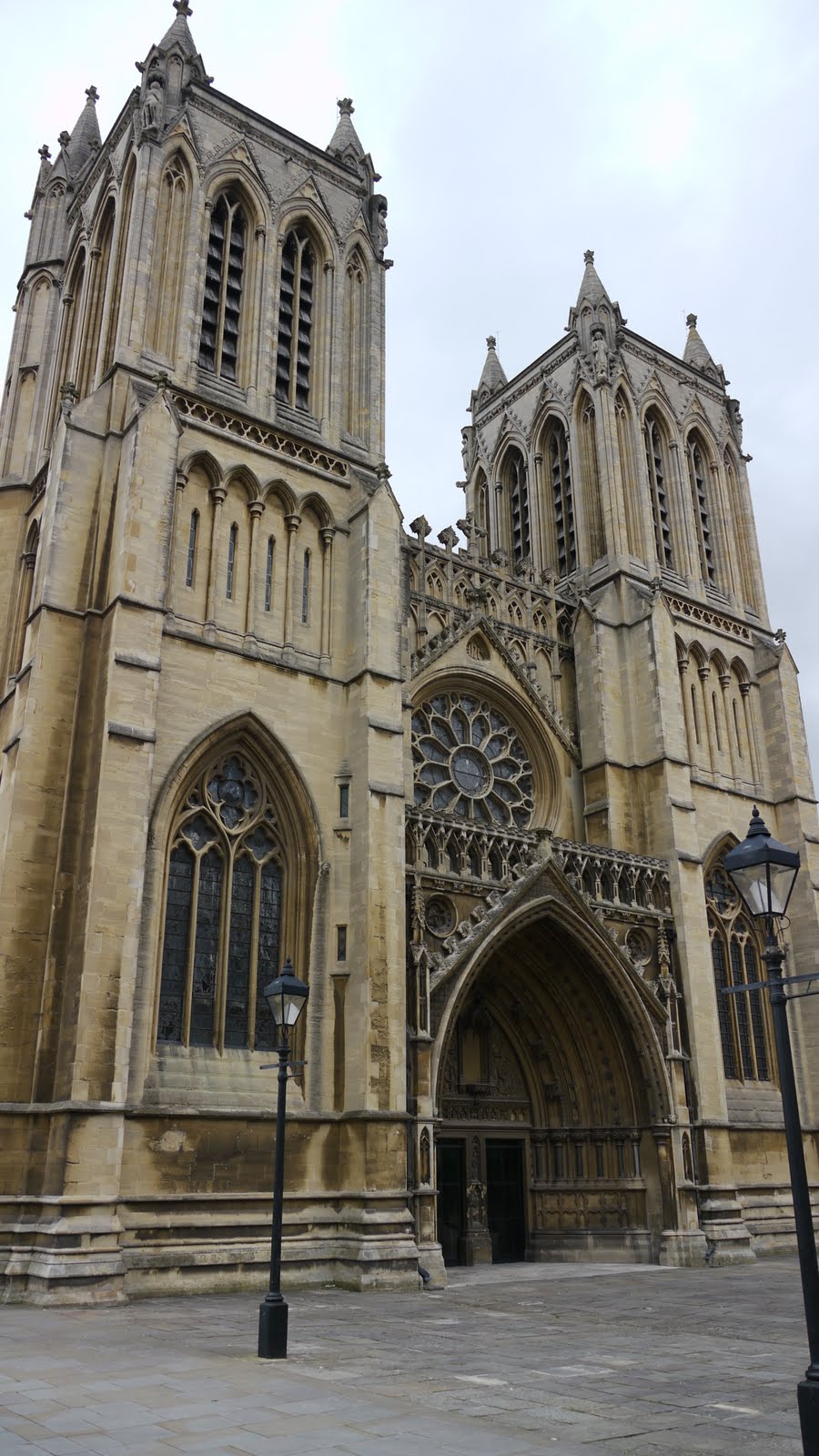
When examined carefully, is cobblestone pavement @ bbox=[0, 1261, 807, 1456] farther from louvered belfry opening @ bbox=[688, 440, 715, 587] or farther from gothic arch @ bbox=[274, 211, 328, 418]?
louvered belfry opening @ bbox=[688, 440, 715, 587]

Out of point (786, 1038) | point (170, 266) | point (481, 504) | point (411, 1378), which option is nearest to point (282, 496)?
point (170, 266)

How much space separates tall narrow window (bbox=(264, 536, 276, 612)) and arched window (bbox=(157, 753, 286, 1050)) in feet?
10.6

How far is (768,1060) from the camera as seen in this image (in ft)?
88.3

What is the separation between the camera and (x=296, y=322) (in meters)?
25.5

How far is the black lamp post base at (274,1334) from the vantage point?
34.1 ft

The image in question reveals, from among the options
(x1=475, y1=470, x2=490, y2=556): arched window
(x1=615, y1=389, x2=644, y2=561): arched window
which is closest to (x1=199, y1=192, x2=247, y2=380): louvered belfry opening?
(x1=615, y1=389, x2=644, y2=561): arched window

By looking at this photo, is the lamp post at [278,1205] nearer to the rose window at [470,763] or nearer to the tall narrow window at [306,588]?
the tall narrow window at [306,588]

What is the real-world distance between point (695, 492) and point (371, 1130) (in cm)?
2263

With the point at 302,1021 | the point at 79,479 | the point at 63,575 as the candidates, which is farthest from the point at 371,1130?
the point at 79,479

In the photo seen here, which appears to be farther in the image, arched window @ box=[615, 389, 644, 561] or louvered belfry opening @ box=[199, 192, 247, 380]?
arched window @ box=[615, 389, 644, 561]

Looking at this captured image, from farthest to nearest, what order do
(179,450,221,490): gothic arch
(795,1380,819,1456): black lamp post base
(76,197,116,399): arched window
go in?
(76,197,116,399): arched window → (179,450,221,490): gothic arch → (795,1380,819,1456): black lamp post base

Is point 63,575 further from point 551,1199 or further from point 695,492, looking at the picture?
point 695,492

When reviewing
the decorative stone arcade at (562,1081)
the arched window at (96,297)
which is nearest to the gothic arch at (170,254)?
the arched window at (96,297)

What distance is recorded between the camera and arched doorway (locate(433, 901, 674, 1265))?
22.4m
